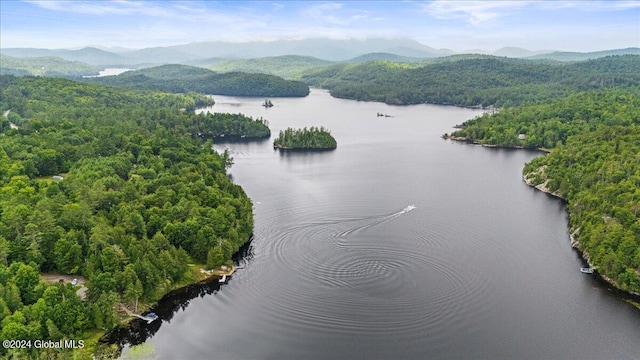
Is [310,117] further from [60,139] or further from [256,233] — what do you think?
[256,233]

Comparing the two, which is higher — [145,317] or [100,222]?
[100,222]

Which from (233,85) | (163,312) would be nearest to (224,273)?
(163,312)

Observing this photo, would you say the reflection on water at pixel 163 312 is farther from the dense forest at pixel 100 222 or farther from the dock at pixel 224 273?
the dense forest at pixel 100 222

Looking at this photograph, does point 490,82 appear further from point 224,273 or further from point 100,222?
point 100,222

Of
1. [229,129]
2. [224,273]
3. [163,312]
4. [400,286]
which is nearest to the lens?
[163,312]

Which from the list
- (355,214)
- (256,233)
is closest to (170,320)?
(256,233)

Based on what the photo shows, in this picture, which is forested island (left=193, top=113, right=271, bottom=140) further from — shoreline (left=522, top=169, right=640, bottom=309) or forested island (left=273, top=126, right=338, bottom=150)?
shoreline (left=522, top=169, right=640, bottom=309)
